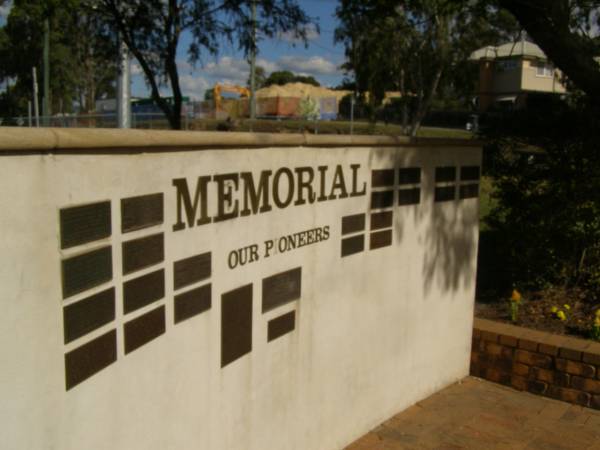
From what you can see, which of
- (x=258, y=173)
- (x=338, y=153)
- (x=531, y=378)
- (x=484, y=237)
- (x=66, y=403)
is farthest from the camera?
(x=484, y=237)

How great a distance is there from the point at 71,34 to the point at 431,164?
9.48 metres

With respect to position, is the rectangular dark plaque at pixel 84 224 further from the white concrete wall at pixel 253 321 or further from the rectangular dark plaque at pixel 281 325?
the rectangular dark plaque at pixel 281 325

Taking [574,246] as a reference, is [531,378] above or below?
below

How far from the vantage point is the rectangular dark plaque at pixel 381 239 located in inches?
165

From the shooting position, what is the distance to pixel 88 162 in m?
2.24

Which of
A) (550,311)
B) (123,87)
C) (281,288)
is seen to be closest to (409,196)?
(281,288)

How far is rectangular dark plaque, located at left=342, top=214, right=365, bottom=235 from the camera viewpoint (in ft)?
12.9

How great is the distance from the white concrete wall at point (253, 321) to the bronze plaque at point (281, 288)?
36 millimetres

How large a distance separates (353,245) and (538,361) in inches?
72.9

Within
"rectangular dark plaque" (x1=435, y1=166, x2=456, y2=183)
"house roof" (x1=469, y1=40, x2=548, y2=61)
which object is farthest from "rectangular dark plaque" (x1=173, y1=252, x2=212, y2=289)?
"house roof" (x1=469, y1=40, x2=548, y2=61)

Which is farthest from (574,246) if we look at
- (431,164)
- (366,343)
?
(366,343)

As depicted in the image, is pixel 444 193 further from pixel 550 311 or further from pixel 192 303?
pixel 192 303

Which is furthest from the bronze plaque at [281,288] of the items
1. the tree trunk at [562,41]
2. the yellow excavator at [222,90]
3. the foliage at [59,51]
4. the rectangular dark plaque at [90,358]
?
the yellow excavator at [222,90]

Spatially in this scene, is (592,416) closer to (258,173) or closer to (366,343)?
(366,343)
